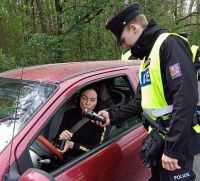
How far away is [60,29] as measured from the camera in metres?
10.9

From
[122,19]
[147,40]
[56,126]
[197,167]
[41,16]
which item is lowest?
[197,167]

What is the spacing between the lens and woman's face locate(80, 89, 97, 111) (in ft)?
10.8

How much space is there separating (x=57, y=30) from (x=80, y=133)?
818cm

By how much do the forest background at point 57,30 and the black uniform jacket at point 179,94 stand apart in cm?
576

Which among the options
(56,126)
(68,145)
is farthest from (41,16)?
(68,145)

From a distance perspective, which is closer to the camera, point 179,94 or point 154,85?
point 179,94

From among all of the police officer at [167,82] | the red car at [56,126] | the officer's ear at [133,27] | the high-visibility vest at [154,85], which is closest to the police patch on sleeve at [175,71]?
the police officer at [167,82]

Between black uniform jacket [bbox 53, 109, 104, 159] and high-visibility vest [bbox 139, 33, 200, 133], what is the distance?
0.67 meters

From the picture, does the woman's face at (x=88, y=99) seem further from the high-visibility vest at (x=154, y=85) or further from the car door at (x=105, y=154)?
the high-visibility vest at (x=154, y=85)

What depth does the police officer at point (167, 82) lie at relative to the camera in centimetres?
232

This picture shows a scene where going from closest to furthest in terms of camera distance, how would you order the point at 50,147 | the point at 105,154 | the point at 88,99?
1. the point at 50,147
2. the point at 105,154
3. the point at 88,99

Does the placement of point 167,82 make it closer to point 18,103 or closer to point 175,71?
point 175,71

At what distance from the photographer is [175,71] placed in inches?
92.5

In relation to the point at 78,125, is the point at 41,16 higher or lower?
higher
